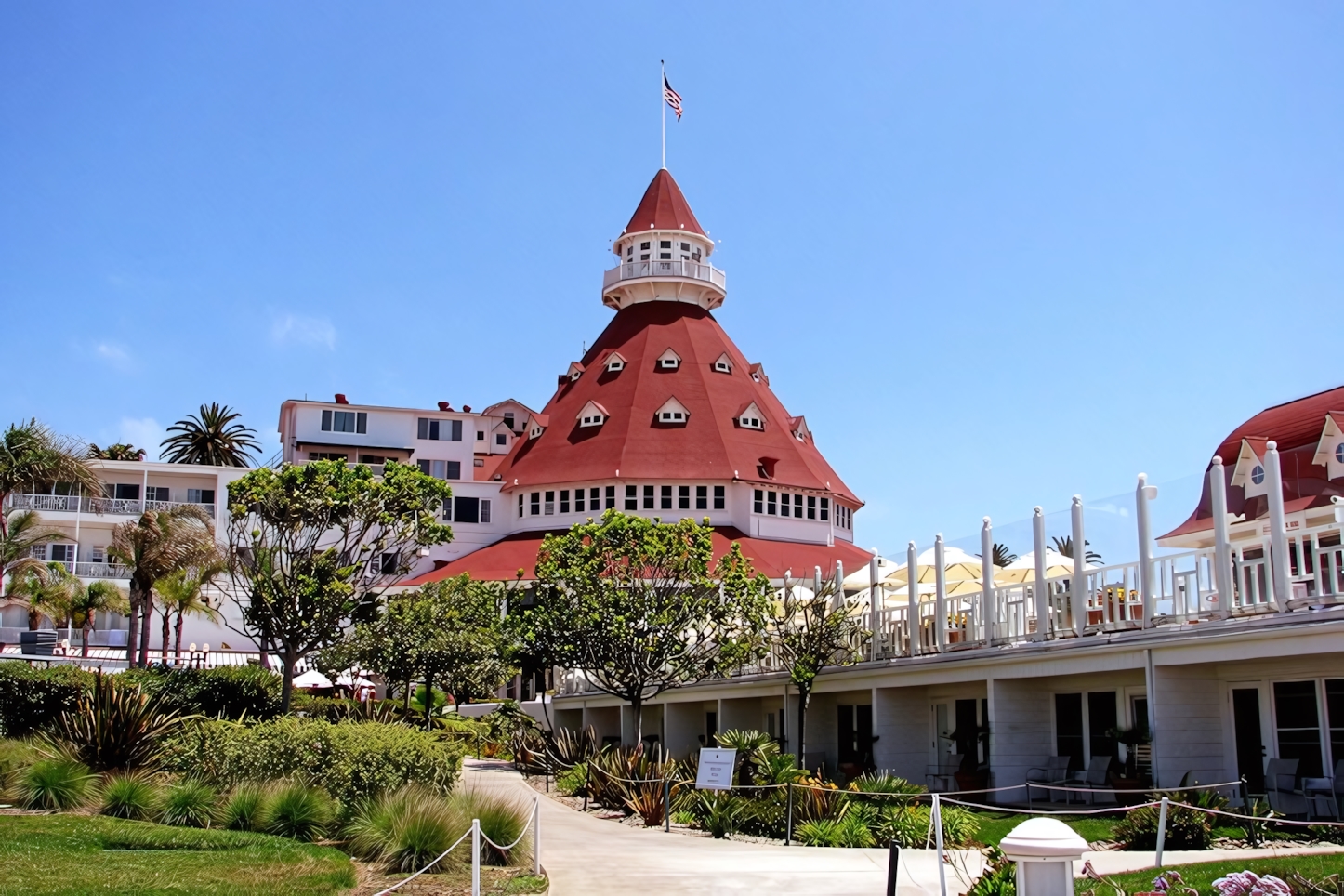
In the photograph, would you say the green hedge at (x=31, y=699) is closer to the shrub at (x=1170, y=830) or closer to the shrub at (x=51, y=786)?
the shrub at (x=51, y=786)

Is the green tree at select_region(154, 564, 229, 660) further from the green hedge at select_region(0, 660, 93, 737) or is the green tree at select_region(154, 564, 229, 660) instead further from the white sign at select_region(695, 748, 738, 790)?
the white sign at select_region(695, 748, 738, 790)

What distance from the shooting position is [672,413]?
72.5 meters

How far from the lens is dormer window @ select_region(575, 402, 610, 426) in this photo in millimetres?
73438

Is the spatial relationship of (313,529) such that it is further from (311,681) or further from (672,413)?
A: (672,413)

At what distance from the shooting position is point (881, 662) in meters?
26.0

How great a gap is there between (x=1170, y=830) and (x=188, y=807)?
42.0 feet

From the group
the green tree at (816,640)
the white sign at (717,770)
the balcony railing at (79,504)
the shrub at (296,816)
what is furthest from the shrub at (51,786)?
the balcony railing at (79,504)

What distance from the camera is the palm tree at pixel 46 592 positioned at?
52469 millimetres

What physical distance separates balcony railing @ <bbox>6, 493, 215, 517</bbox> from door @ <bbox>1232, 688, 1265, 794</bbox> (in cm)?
6024

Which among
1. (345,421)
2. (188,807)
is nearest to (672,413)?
(345,421)

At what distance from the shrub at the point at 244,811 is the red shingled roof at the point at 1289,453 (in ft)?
47.5

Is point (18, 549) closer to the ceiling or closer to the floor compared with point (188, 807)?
closer to the ceiling

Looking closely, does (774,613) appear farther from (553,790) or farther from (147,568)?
(147,568)

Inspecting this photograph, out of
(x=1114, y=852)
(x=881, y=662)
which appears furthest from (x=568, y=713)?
(x=1114, y=852)
